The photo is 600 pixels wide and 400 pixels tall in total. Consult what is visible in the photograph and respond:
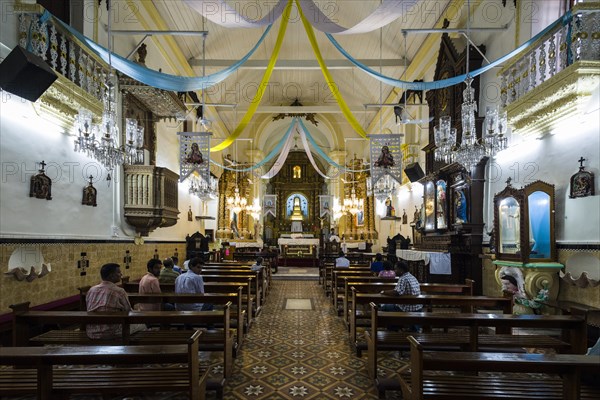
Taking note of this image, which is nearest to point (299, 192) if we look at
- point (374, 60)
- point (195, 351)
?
point (374, 60)

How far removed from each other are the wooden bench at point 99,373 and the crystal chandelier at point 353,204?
17202mm

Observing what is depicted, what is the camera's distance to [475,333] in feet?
12.9

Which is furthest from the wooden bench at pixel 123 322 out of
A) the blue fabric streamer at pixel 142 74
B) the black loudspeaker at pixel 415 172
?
the black loudspeaker at pixel 415 172

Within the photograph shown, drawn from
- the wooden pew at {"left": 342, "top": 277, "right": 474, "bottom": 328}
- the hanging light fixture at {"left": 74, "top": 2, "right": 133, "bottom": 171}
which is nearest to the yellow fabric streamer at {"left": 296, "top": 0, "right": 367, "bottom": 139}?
the hanging light fixture at {"left": 74, "top": 2, "right": 133, "bottom": 171}

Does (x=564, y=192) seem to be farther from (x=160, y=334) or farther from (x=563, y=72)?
(x=160, y=334)

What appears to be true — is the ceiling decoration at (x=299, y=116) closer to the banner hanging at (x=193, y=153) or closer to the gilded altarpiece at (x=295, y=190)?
the gilded altarpiece at (x=295, y=190)

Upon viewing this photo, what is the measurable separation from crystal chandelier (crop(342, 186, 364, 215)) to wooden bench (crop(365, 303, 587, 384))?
15.3 metres

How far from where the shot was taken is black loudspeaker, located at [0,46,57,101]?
4.33 metres

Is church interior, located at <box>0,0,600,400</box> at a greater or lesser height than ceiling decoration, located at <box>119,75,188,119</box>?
lesser

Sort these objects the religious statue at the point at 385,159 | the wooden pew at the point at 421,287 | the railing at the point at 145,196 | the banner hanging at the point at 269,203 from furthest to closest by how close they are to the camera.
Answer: the banner hanging at the point at 269,203 → the religious statue at the point at 385,159 → the railing at the point at 145,196 → the wooden pew at the point at 421,287

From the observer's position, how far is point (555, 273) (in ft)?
Answer: 20.3

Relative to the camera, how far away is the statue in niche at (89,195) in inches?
279

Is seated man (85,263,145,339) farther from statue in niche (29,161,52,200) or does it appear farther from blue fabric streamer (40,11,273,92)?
blue fabric streamer (40,11,273,92)

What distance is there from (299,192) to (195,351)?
26.4 meters
